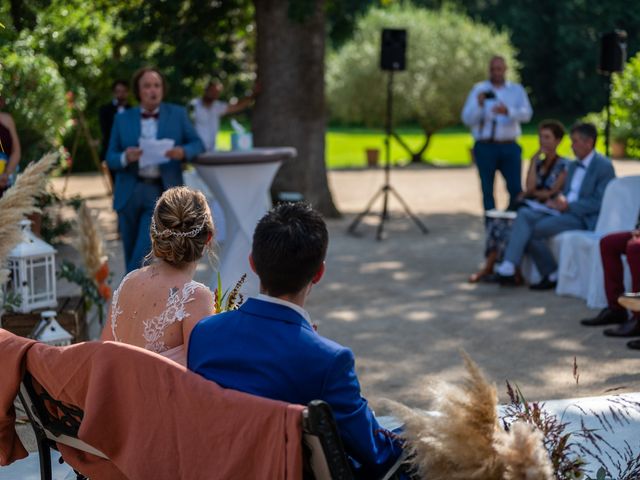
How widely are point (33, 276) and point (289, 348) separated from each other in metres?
3.96

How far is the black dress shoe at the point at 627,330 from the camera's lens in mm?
7129

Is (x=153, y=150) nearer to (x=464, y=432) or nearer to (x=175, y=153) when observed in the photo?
(x=175, y=153)

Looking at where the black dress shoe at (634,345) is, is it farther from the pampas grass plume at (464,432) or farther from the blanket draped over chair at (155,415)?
the pampas grass plume at (464,432)

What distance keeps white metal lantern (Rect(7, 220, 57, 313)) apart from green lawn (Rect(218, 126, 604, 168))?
50.0 feet

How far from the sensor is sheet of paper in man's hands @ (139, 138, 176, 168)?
786cm

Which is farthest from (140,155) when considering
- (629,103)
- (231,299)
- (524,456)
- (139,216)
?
(629,103)

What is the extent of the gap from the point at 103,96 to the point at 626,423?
1315 cm

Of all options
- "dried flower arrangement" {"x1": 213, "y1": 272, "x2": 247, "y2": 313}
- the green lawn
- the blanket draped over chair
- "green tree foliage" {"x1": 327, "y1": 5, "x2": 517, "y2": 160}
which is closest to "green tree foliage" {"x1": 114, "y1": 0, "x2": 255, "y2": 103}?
the green lawn

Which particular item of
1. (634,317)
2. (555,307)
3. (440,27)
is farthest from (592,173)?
(440,27)

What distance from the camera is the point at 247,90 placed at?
14391 millimetres

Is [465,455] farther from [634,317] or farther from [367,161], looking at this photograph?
[367,161]

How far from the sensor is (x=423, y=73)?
26.8 m

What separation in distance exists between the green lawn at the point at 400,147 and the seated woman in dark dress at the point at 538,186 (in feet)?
40.5

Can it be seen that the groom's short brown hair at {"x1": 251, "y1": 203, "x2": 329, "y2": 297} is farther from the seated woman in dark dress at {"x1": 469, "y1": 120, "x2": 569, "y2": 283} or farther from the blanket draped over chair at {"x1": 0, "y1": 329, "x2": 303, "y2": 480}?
the seated woman in dark dress at {"x1": 469, "y1": 120, "x2": 569, "y2": 283}
